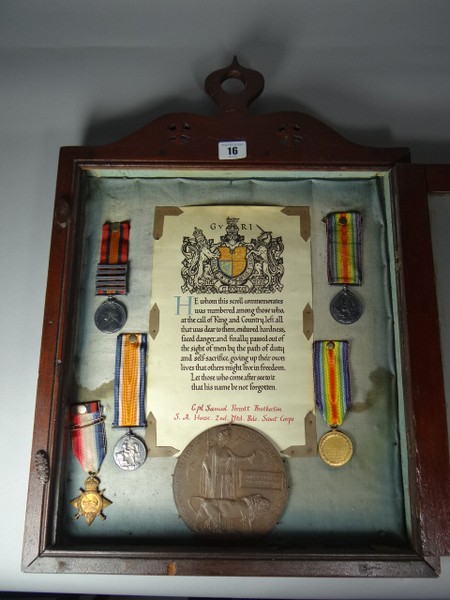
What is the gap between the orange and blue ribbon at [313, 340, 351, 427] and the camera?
1319 millimetres

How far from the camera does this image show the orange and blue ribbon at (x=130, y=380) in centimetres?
132

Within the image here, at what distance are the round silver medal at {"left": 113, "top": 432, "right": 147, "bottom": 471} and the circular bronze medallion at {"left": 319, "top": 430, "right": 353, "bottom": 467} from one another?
0.50 m

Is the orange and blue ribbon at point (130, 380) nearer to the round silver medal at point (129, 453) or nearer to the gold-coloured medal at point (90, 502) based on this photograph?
the round silver medal at point (129, 453)

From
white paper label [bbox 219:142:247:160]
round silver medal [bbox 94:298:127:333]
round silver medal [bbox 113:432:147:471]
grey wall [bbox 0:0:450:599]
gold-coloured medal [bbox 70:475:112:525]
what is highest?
grey wall [bbox 0:0:450:599]

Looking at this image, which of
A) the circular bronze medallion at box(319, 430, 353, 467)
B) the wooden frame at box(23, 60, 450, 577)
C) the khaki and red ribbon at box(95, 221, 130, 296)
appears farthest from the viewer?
the khaki and red ribbon at box(95, 221, 130, 296)

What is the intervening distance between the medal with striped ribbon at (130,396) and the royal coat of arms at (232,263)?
0.75 ft

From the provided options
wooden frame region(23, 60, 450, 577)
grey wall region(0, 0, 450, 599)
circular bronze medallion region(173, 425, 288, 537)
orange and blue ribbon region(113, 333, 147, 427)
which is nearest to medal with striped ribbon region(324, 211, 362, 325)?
wooden frame region(23, 60, 450, 577)

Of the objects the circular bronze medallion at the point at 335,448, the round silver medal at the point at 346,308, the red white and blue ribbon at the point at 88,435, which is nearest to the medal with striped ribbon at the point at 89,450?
the red white and blue ribbon at the point at 88,435

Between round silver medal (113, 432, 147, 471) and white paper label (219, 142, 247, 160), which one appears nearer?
round silver medal (113, 432, 147, 471)

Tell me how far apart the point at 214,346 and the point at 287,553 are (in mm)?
568

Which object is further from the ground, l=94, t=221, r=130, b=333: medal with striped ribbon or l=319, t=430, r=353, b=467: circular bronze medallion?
l=94, t=221, r=130, b=333: medal with striped ribbon

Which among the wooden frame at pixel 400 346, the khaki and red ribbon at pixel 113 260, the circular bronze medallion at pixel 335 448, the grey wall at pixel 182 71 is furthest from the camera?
the grey wall at pixel 182 71

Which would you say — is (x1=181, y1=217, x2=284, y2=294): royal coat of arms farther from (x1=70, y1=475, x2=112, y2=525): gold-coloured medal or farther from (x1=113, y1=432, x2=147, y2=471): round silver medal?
(x1=70, y1=475, x2=112, y2=525): gold-coloured medal

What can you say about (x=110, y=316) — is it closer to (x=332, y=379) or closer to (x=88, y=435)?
(x=88, y=435)
